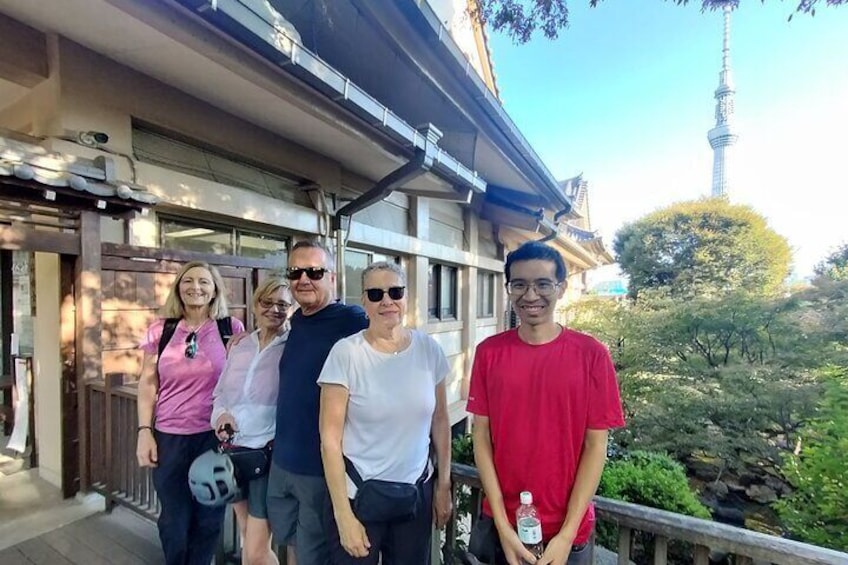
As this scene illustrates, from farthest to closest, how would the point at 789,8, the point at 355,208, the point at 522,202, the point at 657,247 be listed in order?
1. the point at 657,247
2. the point at 522,202
3. the point at 355,208
4. the point at 789,8

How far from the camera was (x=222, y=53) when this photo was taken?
2.24 m

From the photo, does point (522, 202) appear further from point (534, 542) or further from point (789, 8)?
point (534, 542)

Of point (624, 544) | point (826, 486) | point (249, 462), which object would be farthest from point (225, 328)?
point (826, 486)

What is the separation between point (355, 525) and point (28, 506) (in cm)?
274

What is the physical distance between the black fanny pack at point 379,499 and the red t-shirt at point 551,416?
0.99 ft

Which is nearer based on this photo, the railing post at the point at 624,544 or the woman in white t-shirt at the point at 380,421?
the woman in white t-shirt at the point at 380,421

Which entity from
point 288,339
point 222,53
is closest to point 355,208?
point 222,53

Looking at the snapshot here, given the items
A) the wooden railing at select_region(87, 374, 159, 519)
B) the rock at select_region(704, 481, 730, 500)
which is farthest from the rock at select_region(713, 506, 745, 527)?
the wooden railing at select_region(87, 374, 159, 519)

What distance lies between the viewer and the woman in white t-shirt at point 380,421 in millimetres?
1275

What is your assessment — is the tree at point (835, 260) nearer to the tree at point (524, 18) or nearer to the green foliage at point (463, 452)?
the green foliage at point (463, 452)

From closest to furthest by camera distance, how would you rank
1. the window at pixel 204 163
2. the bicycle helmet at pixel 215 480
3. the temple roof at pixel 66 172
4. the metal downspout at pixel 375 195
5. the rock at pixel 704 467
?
the bicycle helmet at pixel 215 480 → the temple roof at pixel 66 172 → the window at pixel 204 163 → the metal downspout at pixel 375 195 → the rock at pixel 704 467

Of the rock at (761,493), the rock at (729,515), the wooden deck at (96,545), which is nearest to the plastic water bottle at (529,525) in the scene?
the wooden deck at (96,545)

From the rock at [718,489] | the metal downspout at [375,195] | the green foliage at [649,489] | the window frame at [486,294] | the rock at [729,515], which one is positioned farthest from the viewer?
the window frame at [486,294]

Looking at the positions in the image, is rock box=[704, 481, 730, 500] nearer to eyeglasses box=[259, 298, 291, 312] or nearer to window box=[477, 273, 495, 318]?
window box=[477, 273, 495, 318]
